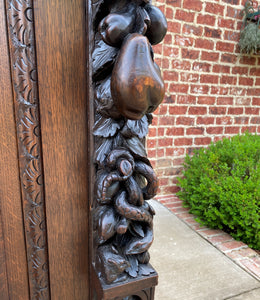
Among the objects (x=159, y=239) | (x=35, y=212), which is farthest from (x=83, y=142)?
(x=159, y=239)

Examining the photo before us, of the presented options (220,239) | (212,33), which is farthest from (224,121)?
(220,239)

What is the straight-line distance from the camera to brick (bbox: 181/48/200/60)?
6.64ft

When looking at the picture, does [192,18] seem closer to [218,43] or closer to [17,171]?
[218,43]

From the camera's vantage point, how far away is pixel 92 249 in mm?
470

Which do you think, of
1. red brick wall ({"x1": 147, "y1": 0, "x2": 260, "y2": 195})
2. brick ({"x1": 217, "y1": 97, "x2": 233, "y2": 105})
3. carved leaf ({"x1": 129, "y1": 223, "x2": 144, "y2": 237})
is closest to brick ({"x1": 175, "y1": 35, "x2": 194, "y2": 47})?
red brick wall ({"x1": 147, "y1": 0, "x2": 260, "y2": 195})

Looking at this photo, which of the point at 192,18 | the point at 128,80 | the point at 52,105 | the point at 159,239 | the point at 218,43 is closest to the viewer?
the point at 128,80

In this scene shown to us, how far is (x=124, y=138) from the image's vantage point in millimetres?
396

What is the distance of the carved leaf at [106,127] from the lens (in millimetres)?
391

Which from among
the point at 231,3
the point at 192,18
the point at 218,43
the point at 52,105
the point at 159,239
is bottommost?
the point at 159,239

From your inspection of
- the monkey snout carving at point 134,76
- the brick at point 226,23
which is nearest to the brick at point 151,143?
the brick at point 226,23

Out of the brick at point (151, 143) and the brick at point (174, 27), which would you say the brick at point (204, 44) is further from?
the brick at point (151, 143)

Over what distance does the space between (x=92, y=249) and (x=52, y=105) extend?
0.29 metres

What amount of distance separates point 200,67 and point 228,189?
44.3 inches

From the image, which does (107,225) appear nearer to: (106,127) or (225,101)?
(106,127)
